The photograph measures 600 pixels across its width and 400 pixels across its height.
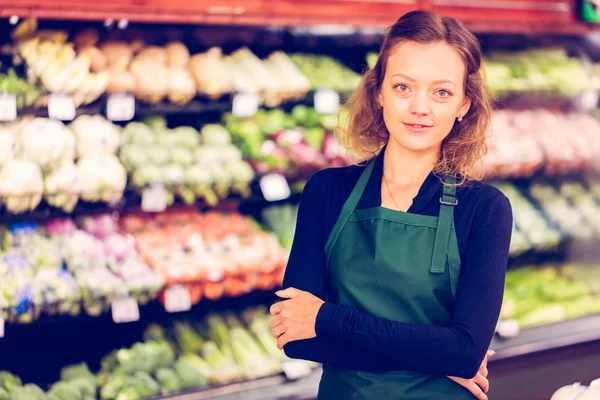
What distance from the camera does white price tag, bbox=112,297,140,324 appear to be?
3.00 metres

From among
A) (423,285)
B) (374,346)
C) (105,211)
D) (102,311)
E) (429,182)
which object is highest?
(429,182)

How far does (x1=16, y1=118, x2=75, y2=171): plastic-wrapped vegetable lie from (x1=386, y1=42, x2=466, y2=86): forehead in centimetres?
179

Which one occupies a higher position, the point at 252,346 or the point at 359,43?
the point at 359,43

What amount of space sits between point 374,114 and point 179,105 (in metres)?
1.58

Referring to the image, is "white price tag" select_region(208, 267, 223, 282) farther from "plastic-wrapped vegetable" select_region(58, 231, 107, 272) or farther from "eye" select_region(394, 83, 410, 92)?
"eye" select_region(394, 83, 410, 92)

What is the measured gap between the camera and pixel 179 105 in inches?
130

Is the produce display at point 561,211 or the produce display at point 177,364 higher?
the produce display at point 561,211

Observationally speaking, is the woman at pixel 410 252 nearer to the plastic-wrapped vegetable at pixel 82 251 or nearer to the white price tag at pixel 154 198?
the white price tag at pixel 154 198

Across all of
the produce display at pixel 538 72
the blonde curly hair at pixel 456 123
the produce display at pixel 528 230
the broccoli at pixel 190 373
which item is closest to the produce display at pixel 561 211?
the produce display at pixel 528 230

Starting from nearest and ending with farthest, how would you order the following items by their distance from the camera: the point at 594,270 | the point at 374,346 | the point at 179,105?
the point at 374,346, the point at 179,105, the point at 594,270

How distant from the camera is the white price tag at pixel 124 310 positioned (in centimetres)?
300

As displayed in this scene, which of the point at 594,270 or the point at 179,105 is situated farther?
the point at 594,270

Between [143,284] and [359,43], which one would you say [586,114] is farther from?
[143,284]

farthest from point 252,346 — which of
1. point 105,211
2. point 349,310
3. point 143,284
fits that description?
point 349,310
